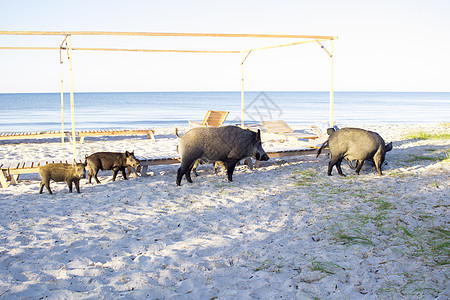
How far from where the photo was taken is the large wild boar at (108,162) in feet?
24.1

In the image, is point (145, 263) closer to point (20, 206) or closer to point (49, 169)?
point (20, 206)

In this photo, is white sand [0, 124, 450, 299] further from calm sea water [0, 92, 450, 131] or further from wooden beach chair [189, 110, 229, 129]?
calm sea water [0, 92, 450, 131]

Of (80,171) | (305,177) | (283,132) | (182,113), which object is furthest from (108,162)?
(182,113)

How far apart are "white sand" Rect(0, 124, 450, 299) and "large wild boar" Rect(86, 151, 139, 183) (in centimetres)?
30

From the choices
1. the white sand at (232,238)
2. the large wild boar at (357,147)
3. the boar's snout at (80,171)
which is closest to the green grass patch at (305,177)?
the white sand at (232,238)

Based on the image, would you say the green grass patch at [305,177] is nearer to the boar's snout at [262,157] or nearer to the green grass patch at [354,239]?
the boar's snout at [262,157]

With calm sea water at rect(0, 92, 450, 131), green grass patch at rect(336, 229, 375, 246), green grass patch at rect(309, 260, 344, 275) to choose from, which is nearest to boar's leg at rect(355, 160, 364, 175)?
green grass patch at rect(336, 229, 375, 246)

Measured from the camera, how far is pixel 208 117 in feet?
50.4

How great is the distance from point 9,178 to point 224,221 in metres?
4.73

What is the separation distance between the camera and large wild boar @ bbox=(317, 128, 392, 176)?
7.41 m

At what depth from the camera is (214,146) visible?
23.6 feet

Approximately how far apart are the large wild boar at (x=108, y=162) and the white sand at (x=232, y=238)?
0.30 metres

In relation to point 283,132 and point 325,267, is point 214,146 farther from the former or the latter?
point 283,132

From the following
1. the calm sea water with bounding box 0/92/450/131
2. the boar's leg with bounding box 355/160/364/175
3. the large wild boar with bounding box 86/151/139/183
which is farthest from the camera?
the calm sea water with bounding box 0/92/450/131
